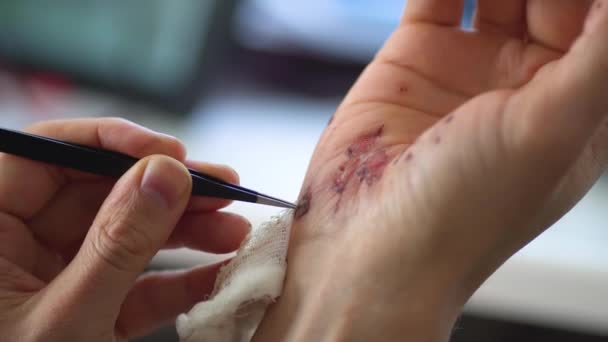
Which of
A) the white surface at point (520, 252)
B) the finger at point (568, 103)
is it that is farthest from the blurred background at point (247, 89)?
the finger at point (568, 103)

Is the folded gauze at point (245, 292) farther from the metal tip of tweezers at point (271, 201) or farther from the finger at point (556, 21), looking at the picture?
the finger at point (556, 21)

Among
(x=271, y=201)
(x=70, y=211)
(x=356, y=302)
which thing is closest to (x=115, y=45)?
(x=70, y=211)

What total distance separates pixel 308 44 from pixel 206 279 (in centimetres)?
61

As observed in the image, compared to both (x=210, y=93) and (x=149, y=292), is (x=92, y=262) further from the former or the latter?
(x=210, y=93)

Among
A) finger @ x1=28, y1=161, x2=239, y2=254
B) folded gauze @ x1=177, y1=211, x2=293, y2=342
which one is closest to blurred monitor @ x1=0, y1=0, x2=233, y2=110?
finger @ x1=28, y1=161, x2=239, y2=254

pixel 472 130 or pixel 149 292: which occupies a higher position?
pixel 472 130

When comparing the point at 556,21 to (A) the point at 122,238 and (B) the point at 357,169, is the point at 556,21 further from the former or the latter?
(A) the point at 122,238

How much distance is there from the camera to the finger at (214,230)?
1.85 ft

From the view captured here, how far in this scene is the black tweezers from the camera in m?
0.47

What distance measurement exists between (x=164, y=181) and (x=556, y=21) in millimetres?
296

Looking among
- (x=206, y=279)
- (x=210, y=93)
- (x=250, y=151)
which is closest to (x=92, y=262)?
(x=206, y=279)

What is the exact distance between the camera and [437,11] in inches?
20.1

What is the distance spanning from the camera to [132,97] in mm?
936

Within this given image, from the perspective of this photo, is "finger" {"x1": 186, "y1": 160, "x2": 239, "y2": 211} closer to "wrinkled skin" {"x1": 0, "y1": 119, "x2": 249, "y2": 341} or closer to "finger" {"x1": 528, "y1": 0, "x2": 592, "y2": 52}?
"wrinkled skin" {"x1": 0, "y1": 119, "x2": 249, "y2": 341}
